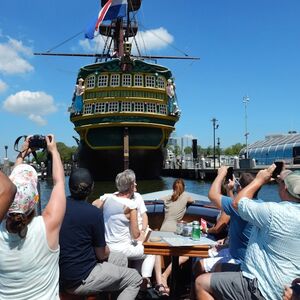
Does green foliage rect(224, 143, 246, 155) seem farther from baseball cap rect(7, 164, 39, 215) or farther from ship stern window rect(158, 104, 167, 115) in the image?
baseball cap rect(7, 164, 39, 215)

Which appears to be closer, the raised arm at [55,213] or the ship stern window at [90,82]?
the raised arm at [55,213]

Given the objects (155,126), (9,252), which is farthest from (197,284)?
(155,126)

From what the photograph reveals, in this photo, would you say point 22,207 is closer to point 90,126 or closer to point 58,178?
point 58,178

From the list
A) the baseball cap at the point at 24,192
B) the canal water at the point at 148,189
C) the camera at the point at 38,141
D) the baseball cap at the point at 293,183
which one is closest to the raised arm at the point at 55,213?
the baseball cap at the point at 24,192

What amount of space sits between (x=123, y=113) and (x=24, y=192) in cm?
2552

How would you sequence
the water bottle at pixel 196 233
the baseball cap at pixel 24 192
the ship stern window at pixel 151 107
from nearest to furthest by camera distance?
the baseball cap at pixel 24 192, the water bottle at pixel 196 233, the ship stern window at pixel 151 107

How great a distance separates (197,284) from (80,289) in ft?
2.70

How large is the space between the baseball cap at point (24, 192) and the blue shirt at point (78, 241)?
31.3 inches

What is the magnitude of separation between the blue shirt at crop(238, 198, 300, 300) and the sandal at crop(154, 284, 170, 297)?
5.38 feet

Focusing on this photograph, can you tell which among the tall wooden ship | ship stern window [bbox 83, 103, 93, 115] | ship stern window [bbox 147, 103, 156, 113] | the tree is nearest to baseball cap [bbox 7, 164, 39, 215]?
the tall wooden ship

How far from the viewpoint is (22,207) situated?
1909 millimetres

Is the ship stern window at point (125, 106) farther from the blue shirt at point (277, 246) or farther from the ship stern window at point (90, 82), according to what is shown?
the blue shirt at point (277, 246)

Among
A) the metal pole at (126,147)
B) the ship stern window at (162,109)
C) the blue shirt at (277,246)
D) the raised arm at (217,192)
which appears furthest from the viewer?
the ship stern window at (162,109)

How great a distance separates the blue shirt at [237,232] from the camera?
10.3 feet
